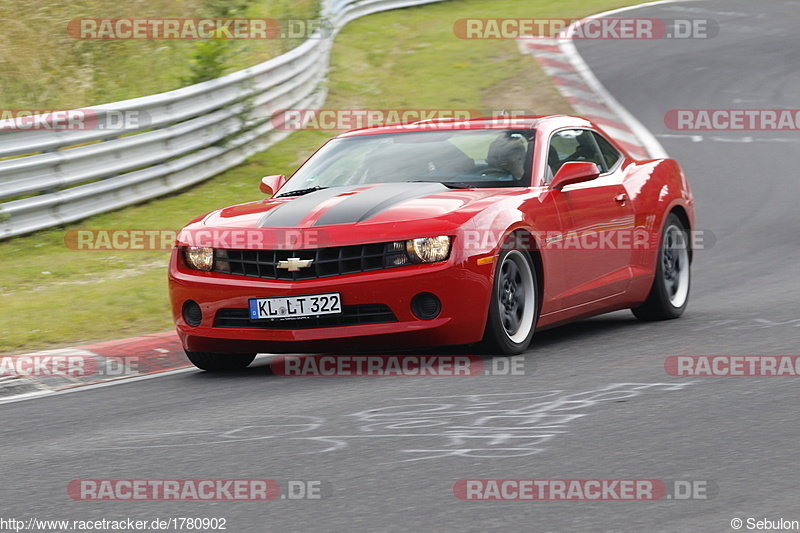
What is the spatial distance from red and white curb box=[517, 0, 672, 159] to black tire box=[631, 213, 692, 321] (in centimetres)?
648

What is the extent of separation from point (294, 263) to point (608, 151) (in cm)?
297

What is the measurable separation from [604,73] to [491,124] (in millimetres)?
14382

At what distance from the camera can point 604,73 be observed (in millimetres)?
21859

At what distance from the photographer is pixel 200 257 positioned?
7.05 metres

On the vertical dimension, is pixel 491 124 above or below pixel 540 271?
above

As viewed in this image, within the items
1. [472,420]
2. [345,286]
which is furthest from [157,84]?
[472,420]

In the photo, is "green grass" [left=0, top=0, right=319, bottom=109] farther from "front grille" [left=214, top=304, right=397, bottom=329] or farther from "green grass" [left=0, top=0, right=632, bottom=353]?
"front grille" [left=214, top=304, right=397, bottom=329]

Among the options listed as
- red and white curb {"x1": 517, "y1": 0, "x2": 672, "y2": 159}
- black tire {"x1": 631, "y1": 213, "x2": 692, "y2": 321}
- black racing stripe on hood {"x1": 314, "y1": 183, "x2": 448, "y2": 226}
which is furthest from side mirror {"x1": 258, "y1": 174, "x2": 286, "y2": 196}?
red and white curb {"x1": 517, "y1": 0, "x2": 672, "y2": 159}

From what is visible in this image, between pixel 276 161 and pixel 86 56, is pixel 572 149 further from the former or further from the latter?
pixel 86 56

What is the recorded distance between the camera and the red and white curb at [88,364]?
706 centimetres

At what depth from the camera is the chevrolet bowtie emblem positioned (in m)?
6.64

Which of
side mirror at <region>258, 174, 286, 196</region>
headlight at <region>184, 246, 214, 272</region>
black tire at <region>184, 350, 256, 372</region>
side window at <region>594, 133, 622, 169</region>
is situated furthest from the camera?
side window at <region>594, 133, 622, 169</region>

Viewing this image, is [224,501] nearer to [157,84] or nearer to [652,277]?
[652,277]

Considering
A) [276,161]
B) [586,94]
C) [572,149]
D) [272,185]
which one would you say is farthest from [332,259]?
[586,94]
